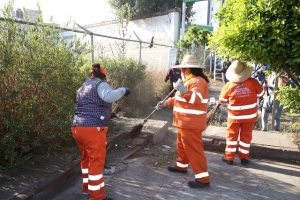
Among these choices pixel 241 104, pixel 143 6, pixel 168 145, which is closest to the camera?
pixel 241 104

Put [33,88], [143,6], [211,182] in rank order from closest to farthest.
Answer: [33,88] < [211,182] < [143,6]

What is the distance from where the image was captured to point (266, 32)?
352cm

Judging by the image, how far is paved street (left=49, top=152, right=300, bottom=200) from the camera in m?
Answer: 3.75

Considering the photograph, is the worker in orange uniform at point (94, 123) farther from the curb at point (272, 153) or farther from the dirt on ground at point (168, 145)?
the curb at point (272, 153)

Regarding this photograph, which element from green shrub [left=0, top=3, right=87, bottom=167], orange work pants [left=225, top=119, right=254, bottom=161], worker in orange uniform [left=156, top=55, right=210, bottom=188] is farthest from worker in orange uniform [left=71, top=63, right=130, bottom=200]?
orange work pants [left=225, top=119, right=254, bottom=161]

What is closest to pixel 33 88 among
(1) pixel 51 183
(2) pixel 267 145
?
(1) pixel 51 183

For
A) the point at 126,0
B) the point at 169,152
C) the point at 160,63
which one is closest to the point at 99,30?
the point at 126,0

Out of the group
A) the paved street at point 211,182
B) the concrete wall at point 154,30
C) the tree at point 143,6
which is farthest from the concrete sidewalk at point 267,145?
the tree at point 143,6

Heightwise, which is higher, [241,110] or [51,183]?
[241,110]

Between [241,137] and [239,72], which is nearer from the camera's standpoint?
[239,72]

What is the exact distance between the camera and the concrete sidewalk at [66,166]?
10.8 feet

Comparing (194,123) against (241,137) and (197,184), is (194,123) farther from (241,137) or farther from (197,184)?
(241,137)

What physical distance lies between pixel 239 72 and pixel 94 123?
270cm

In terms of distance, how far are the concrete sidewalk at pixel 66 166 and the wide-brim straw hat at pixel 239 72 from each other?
140cm
